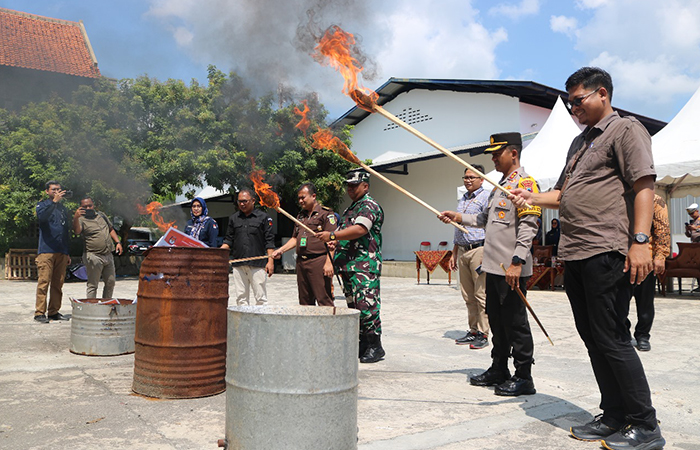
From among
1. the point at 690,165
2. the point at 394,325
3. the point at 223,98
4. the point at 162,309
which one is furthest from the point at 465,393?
the point at 223,98

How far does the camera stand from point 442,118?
822 inches

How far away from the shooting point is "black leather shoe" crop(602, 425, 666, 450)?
2.93 metres

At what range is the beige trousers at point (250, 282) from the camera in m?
6.86

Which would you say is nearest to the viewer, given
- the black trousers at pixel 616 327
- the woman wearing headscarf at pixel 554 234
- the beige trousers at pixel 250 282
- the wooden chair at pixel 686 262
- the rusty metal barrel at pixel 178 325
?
the black trousers at pixel 616 327

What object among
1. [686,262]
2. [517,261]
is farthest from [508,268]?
[686,262]

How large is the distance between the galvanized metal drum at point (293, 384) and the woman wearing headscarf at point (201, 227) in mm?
4414

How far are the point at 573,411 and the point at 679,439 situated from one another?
0.66m

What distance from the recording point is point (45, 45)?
979 inches

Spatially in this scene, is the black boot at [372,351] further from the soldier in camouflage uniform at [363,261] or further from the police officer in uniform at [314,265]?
the police officer in uniform at [314,265]

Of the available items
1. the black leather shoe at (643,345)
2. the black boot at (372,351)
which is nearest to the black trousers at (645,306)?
the black leather shoe at (643,345)

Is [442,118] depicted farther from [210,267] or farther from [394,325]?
[210,267]

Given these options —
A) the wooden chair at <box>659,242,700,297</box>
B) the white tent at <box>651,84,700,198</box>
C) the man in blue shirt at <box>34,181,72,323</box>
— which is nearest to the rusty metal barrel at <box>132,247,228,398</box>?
the man in blue shirt at <box>34,181,72,323</box>

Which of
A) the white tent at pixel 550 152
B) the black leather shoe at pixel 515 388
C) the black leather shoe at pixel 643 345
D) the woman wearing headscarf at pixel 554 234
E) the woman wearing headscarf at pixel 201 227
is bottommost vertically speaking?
the black leather shoe at pixel 515 388

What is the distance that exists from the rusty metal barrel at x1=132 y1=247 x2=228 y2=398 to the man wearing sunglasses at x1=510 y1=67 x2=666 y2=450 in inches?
98.8
